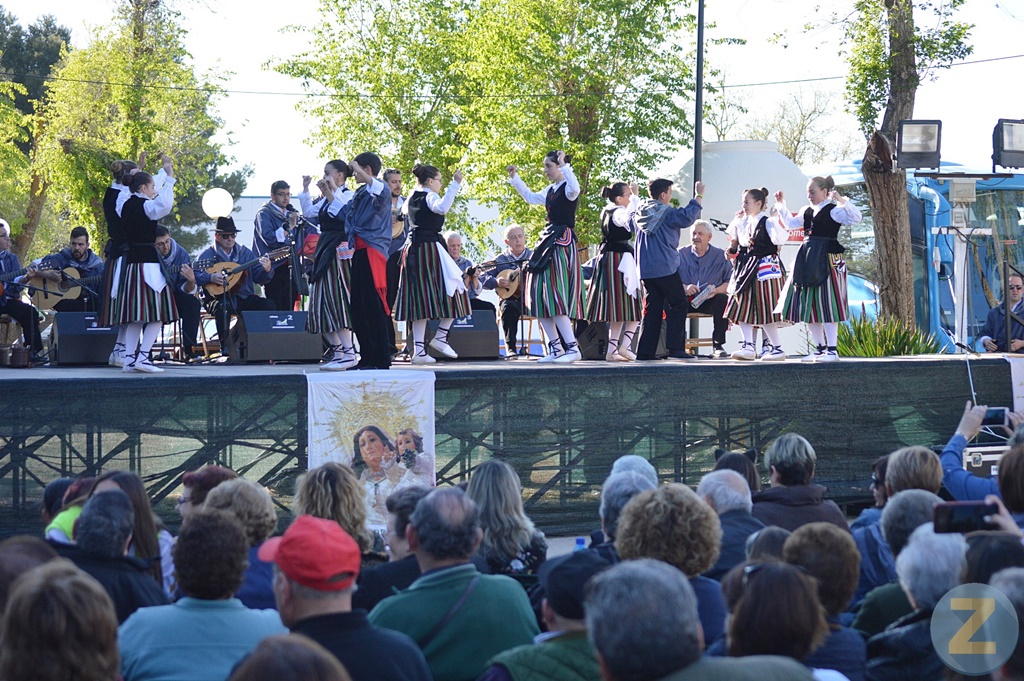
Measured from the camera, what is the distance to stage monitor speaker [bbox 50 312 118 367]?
9375 millimetres

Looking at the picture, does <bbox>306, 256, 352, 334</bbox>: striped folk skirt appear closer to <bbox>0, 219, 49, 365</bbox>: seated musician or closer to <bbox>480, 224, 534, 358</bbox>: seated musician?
<bbox>0, 219, 49, 365</bbox>: seated musician

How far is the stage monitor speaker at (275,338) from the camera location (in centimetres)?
967

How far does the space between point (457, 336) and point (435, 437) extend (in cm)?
237

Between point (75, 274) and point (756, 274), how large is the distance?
20.0 ft

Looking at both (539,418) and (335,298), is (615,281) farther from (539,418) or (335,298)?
(335,298)

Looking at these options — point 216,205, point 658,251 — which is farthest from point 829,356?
point 216,205

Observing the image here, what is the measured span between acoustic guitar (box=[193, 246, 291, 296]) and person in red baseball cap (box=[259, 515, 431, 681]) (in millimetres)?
8140

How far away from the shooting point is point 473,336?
1052 centimetres

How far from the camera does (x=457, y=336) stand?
10461mm

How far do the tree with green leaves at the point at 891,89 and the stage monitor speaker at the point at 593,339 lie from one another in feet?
12.6

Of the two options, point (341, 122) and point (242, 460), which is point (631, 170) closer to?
point (341, 122)

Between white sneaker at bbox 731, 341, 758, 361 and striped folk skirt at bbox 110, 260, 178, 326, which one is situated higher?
striped folk skirt at bbox 110, 260, 178, 326

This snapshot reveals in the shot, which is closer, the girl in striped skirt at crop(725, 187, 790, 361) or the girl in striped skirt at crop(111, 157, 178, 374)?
the girl in striped skirt at crop(111, 157, 178, 374)

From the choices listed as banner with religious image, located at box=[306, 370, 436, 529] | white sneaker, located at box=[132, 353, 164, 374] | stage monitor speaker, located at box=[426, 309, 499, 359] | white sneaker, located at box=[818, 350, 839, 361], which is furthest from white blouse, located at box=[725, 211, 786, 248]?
white sneaker, located at box=[132, 353, 164, 374]
